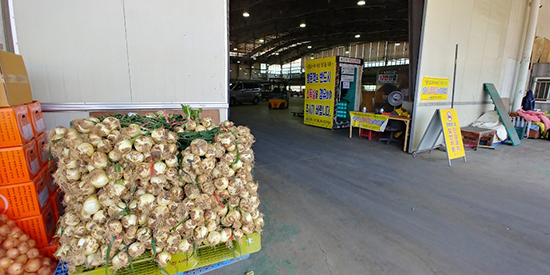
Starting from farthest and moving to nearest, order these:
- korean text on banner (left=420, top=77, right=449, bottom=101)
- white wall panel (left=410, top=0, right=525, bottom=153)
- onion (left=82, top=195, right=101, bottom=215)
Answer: korean text on banner (left=420, top=77, right=449, bottom=101), white wall panel (left=410, top=0, right=525, bottom=153), onion (left=82, top=195, right=101, bottom=215)

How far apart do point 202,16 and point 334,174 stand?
2941mm

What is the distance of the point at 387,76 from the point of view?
1720 cm

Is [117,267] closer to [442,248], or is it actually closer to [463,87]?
[442,248]

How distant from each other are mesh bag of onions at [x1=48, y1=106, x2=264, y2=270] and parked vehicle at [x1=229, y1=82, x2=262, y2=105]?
14354mm

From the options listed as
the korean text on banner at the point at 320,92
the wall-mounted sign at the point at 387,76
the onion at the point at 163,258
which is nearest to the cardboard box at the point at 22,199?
the onion at the point at 163,258

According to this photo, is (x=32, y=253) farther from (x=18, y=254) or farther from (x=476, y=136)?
(x=476, y=136)

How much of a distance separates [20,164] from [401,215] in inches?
132

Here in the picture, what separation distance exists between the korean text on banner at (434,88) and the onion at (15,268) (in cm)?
598

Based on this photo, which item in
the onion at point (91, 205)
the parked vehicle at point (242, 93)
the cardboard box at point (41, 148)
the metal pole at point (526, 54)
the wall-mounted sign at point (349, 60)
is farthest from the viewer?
the parked vehicle at point (242, 93)

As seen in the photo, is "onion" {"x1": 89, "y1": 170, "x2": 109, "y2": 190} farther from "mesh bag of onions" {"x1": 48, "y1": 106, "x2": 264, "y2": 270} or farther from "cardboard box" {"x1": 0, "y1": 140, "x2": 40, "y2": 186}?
"cardboard box" {"x1": 0, "y1": 140, "x2": 40, "y2": 186}

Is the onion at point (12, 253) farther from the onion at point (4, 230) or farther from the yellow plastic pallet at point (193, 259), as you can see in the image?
the yellow plastic pallet at point (193, 259)

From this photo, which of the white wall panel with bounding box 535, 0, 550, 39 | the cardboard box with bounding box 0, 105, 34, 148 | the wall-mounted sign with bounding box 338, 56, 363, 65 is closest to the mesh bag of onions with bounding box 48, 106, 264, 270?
the cardboard box with bounding box 0, 105, 34, 148

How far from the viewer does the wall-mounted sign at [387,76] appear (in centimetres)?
1664

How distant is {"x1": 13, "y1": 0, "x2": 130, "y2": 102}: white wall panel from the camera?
2311 mm
